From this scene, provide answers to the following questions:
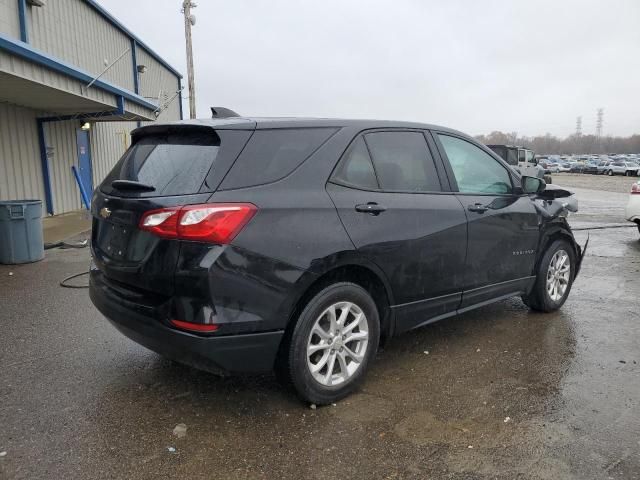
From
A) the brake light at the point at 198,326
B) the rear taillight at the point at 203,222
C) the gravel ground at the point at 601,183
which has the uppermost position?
the rear taillight at the point at 203,222

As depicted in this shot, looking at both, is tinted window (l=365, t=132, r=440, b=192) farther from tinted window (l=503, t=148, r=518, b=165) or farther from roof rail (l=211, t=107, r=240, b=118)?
tinted window (l=503, t=148, r=518, b=165)

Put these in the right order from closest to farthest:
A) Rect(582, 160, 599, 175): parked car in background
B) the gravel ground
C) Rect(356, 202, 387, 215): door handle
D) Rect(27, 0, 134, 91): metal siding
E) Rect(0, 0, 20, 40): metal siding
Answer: Rect(356, 202, 387, 215): door handle → Rect(0, 0, 20, 40): metal siding → Rect(27, 0, 134, 91): metal siding → the gravel ground → Rect(582, 160, 599, 175): parked car in background

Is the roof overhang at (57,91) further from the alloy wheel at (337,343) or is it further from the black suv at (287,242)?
the alloy wheel at (337,343)

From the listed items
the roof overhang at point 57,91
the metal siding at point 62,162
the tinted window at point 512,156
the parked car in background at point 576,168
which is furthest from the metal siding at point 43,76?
the parked car in background at point 576,168

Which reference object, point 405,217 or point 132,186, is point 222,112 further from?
point 405,217

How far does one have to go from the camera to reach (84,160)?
14.0 metres

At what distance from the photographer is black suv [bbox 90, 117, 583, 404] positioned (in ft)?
8.84

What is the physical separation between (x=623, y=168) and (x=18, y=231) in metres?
53.7

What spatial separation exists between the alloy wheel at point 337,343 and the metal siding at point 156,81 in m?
18.2

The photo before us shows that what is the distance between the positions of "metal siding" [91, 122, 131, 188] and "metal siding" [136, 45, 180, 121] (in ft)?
9.57

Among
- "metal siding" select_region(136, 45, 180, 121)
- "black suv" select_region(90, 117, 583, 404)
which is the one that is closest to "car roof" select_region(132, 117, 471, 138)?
"black suv" select_region(90, 117, 583, 404)

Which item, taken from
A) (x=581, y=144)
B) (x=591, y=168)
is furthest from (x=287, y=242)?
(x=581, y=144)

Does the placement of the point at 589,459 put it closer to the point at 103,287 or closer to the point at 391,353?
the point at 391,353

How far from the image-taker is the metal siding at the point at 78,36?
37.4 ft
